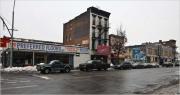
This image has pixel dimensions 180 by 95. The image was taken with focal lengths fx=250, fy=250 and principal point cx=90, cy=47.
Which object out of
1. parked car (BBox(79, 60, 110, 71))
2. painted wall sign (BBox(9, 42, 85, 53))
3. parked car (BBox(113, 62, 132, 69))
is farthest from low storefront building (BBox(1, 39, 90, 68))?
parked car (BBox(113, 62, 132, 69))

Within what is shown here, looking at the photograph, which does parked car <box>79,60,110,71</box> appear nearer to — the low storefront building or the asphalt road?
the low storefront building

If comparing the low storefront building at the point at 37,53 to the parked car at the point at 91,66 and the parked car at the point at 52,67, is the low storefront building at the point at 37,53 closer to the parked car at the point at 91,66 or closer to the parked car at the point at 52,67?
the parked car at the point at 91,66

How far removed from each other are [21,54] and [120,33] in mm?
31753

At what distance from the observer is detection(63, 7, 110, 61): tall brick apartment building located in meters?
50.8

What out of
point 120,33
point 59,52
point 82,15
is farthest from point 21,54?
point 120,33

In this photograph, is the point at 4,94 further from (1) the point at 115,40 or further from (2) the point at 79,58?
(1) the point at 115,40

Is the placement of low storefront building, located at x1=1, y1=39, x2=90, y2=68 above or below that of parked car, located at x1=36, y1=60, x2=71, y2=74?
above

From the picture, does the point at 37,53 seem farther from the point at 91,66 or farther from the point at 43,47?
the point at 91,66

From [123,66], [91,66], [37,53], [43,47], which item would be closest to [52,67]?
[91,66]

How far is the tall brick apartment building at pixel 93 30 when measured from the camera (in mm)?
50812

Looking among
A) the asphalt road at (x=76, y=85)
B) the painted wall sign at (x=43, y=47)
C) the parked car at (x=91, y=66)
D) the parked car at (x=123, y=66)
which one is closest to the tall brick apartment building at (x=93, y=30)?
the parked car at (x=123, y=66)

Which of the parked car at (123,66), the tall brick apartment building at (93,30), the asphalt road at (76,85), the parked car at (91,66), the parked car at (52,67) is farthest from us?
the tall brick apartment building at (93,30)

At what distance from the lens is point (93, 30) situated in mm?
51500

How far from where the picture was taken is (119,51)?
55.6 meters
